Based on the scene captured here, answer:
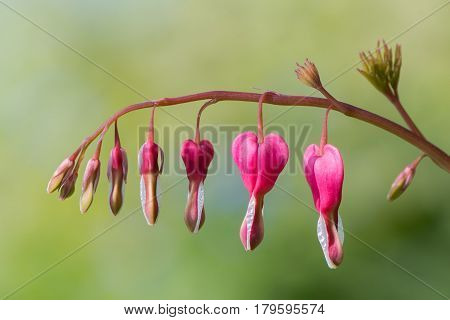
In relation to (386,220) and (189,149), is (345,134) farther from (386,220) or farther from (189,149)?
(189,149)

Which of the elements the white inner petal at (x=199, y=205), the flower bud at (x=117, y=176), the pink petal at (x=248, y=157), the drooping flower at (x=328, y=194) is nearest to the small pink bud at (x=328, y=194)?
the drooping flower at (x=328, y=194)

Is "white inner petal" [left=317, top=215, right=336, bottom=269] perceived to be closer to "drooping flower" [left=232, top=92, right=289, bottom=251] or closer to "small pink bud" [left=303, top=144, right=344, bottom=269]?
"small pink bud" [left=303, top=144, right=344, bottom=269]

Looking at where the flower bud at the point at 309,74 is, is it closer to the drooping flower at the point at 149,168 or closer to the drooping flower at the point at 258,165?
the drooping flower at the point at 258,165

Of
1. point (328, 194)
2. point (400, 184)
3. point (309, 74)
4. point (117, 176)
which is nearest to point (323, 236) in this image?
point (328, 194)

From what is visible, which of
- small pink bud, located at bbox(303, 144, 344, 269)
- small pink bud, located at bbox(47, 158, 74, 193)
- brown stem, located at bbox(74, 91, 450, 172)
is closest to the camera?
brown stem, located at bbox(74, 91, 450, 172)

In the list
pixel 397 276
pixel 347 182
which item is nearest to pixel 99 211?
pixel 347 182

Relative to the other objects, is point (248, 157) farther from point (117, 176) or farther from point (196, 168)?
point (117, 176)

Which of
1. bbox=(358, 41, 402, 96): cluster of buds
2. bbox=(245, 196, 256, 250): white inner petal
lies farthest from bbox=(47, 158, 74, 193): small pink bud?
bbox=(358, 41, 402, 96): cluster of buds
